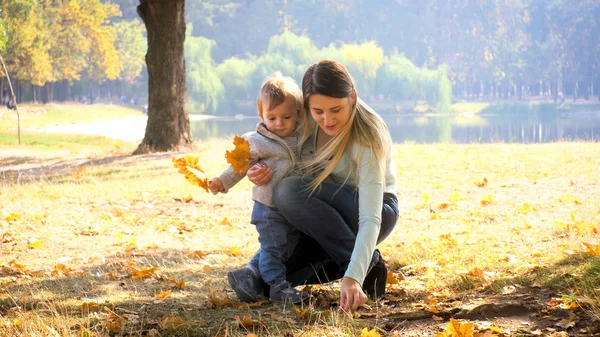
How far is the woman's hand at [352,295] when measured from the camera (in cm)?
320

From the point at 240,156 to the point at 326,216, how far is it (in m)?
0.56

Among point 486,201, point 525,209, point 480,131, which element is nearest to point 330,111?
point 525,209

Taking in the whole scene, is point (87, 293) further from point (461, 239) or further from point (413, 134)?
point (413, 134)

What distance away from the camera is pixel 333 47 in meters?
108

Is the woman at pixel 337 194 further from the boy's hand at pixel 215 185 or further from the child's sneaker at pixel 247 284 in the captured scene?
the boy's hand at pixel 215 185

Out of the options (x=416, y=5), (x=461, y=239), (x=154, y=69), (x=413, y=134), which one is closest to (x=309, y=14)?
(x=416, y=5)

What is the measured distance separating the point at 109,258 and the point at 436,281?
2.45 meters

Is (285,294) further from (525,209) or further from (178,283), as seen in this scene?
(525,209)

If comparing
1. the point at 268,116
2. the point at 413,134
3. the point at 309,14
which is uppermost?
the point at 309,14

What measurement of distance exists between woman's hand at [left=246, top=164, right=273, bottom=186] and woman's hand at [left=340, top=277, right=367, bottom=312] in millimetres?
758

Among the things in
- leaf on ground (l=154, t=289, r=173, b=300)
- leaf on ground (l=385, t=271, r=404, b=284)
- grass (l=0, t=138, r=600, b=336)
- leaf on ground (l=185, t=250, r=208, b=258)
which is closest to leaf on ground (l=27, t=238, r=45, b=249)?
grass (l=0, t=138, r=600, b=336)

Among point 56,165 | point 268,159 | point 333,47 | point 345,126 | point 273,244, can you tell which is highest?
point 333,47

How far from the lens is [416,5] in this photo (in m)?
136

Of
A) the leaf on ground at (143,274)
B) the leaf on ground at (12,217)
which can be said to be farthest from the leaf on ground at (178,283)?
the leaf on ground at (12,217)
